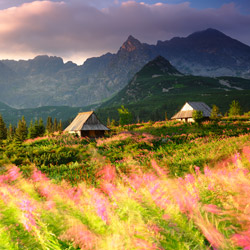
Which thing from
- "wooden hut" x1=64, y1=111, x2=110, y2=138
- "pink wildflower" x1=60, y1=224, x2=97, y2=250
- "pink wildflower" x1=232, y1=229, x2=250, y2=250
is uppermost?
"pink wildflower" x1=232, y1=229, x2=250, y2=250

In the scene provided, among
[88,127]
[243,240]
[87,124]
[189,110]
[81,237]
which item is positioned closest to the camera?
[243,240]

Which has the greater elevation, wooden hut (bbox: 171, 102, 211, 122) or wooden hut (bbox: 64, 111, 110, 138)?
wooden hut (bbox: 171, 102, 211, 122)

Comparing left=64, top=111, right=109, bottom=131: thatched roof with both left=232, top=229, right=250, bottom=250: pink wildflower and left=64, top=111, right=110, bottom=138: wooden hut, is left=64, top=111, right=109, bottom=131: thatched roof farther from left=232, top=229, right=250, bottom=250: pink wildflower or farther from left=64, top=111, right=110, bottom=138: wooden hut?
left=232, top=229, right=250, bottom=250: pink wildflower

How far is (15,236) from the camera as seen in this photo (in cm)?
359

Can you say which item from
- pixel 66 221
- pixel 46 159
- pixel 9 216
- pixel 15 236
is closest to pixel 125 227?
pixel 66 221

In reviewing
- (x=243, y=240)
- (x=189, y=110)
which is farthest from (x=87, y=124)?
(x=243, y=240)

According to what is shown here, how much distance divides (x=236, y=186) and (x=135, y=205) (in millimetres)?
1491

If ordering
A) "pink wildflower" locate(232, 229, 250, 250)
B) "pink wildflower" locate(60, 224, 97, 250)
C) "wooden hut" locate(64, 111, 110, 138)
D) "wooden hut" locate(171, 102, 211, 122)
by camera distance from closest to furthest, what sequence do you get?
"pink wildflower" locate(232, 229, 250, 250) < "pink wildflower" locate(60, 224, 97, 250) < "wooden hut" locate(64, 111, 110, 138) < "wooden hut" locate(171, 102, 211, 122)

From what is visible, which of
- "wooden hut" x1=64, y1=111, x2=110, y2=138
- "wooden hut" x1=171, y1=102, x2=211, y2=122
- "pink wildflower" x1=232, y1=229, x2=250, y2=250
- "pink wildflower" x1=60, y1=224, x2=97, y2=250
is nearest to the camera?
"pink wildflower" x1=232, y1=229, x2=250, y2=250

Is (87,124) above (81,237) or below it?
below

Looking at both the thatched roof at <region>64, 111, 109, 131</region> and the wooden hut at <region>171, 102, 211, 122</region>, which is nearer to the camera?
the thatched roof at <region>64, 111, 109, 131</region>

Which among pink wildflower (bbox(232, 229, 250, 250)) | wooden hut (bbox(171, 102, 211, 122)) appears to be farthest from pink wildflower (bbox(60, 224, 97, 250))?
wooden hut (bbox(171, 102, 211, 122))

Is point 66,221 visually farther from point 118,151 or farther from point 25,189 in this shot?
point 118,151

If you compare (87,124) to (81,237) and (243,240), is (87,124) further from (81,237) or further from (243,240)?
(243,240)
